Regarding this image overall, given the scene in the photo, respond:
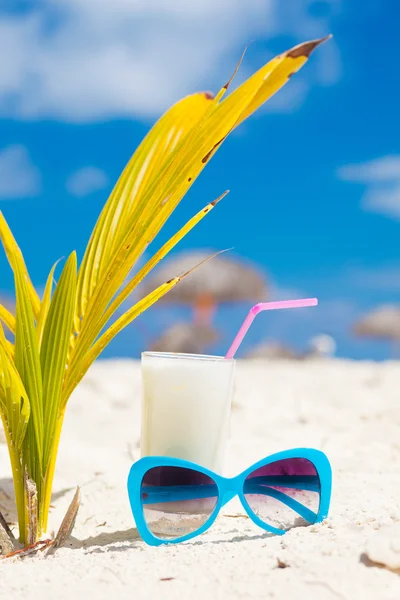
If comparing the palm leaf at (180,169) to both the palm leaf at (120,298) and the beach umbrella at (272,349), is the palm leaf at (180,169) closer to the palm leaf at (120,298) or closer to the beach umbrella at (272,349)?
the palm leaf at (120,298)

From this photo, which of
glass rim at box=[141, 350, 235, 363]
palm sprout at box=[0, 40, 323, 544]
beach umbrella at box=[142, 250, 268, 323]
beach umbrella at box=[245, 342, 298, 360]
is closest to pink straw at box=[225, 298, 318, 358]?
glass rim at box=[141, 350, 235, 363]

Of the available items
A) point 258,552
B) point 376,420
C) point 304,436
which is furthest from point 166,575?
point 376,420

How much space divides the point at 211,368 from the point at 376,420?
1342mm

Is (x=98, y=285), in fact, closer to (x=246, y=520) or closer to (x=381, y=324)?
(x=246, y=520)

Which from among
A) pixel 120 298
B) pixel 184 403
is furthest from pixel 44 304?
pixel 184 403

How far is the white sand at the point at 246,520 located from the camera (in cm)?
81

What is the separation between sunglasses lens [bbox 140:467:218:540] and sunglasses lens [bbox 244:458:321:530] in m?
0.08

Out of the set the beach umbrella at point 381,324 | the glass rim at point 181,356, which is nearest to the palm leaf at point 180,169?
the glass rim at point 181,356

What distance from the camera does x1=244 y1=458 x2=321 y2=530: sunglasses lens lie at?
3.64 ft

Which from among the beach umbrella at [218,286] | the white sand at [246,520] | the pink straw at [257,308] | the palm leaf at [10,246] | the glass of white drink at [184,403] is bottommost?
the white sand at [246,520]

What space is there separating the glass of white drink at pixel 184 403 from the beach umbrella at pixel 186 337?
319 inches

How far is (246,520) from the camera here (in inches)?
48.8

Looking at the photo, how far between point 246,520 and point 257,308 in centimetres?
43

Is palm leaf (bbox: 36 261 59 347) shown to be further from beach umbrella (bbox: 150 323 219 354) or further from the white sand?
beach umbrella (bbox: 150 323 219 354)
